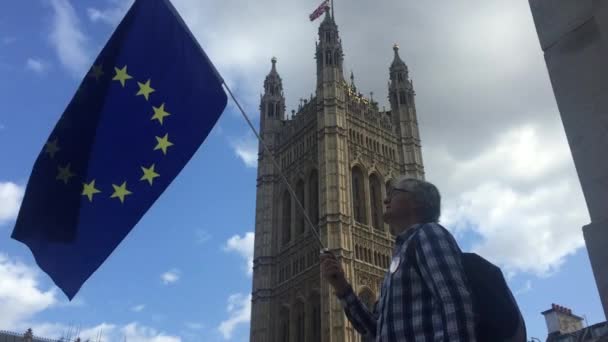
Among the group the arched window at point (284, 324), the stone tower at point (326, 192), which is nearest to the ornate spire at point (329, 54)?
the stone tower at point (326, 192)

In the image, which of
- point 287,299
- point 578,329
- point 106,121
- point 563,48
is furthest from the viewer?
point 287,299

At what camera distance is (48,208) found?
5754 millimetres

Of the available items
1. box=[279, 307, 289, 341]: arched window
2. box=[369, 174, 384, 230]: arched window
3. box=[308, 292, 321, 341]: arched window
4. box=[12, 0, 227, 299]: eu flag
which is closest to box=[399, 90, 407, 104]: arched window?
box=[369, 174, 384, 230]: arched window

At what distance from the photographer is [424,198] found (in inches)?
126

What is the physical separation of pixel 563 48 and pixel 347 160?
35929 millimetres

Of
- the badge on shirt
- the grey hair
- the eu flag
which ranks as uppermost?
the eu flag

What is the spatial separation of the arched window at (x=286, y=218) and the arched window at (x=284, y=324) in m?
4.82

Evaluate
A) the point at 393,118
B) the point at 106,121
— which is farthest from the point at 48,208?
the point at 393,118

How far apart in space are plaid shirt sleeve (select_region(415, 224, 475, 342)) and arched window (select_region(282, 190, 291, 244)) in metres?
37.3

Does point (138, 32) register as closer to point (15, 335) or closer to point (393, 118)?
point (393, 118)

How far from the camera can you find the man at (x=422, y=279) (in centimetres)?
245

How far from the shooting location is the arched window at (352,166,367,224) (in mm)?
38250

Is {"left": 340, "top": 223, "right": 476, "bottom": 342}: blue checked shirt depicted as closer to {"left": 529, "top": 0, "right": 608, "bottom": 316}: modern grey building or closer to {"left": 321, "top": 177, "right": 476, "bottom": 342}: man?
{"left": 321, "top": 177, "right": 476, "bottom": 342}: man

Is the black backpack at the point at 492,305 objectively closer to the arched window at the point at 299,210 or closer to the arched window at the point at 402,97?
the arched window at the point at 299,210
